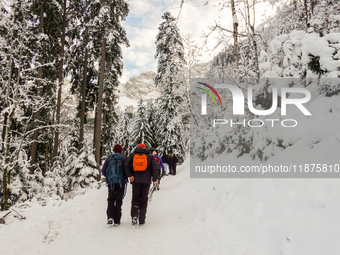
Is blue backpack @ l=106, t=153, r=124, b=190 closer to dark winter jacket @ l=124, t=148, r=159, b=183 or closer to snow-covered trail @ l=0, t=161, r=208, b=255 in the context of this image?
dark winter jacket @ l=124, t=148, r=159, b=183

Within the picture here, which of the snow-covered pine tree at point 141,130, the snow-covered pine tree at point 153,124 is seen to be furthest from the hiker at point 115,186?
the snow-covered pine tree at point 153,124

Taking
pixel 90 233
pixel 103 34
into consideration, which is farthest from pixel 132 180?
pixel 103 34

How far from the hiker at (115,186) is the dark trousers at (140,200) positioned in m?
0.32

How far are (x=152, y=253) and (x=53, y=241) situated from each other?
2107mm

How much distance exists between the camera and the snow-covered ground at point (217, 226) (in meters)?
3.21

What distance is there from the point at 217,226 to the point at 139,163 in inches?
92.1

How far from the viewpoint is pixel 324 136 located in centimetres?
469

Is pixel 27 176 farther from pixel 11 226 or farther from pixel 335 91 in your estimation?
pixel 335 91

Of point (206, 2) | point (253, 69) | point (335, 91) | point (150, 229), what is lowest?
point (150, 229)

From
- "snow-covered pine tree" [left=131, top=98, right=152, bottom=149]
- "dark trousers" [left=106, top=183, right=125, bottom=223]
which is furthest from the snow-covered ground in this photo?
"snow-covered pine tree" [left=131, top=98, right=152, bottom=149]

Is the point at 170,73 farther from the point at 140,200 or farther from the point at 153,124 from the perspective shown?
the point at 140,200

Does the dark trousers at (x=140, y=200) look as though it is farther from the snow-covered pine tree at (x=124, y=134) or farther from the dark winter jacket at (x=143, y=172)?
the snow-covered pine tree at (x=124, y=134)

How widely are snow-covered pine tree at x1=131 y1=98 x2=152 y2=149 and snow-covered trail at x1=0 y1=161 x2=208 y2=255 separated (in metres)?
25.4

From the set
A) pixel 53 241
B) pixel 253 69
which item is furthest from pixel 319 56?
pixel 53 241
